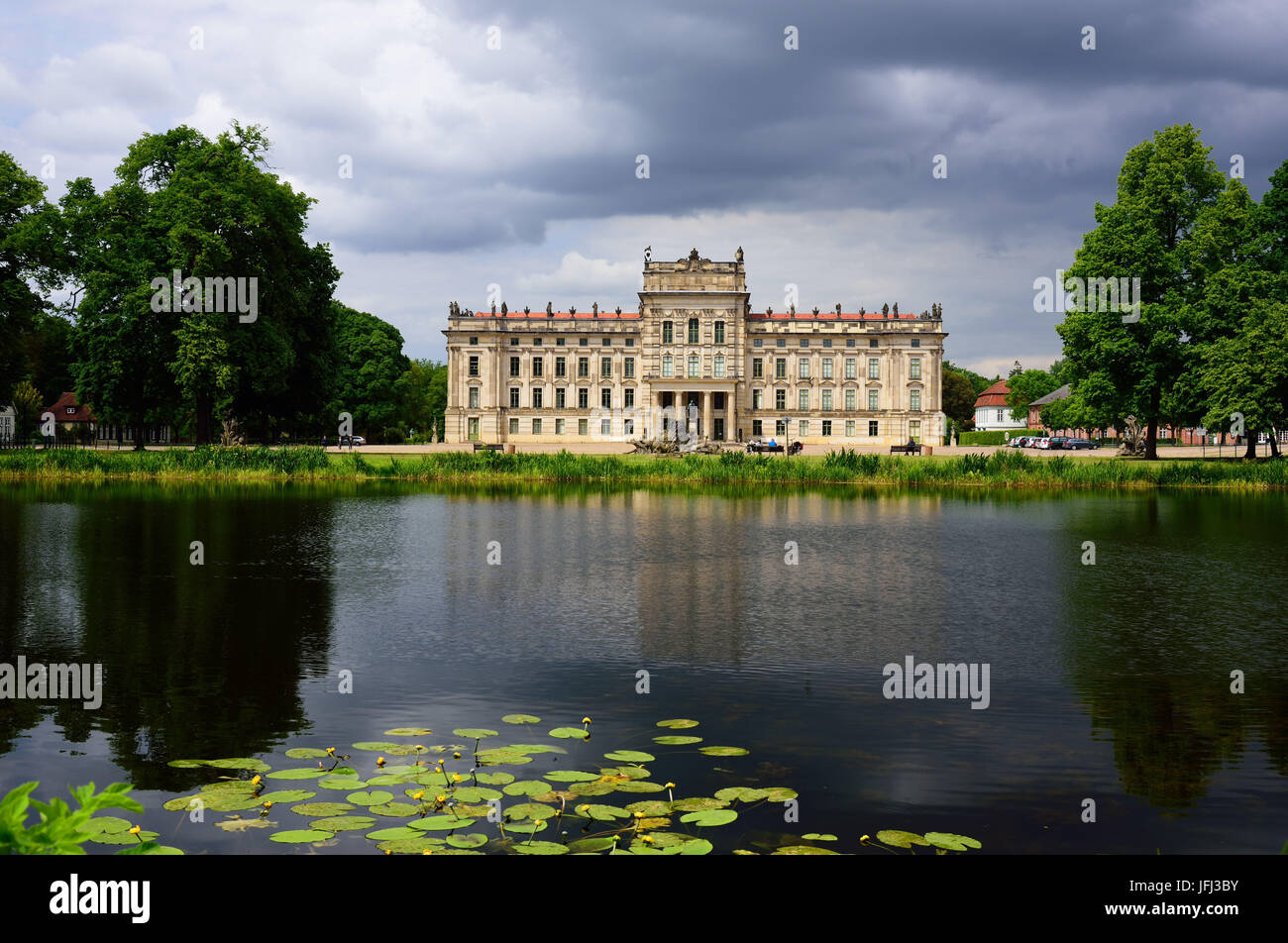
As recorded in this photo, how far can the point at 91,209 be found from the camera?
49.6 metres

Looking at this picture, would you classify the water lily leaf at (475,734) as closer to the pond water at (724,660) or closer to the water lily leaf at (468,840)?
the pond water at (724,660)

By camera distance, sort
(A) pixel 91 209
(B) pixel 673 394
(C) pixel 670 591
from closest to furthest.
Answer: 1. (C) pixel 670 591
2. (A) pixel 91 209
3. (B) pixel 673 394

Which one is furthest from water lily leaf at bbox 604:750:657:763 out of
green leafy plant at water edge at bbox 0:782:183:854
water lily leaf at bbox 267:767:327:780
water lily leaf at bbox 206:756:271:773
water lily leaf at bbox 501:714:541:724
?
green leafy plant at water edge at bbox 0:782:183:854

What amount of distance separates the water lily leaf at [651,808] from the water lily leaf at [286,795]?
2.61m

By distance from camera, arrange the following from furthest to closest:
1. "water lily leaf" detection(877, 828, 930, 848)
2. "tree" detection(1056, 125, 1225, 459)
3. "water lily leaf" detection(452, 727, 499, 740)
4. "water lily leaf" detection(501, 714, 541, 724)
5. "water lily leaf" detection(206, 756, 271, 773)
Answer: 1. "tree" detection(1056, 125, 1225, 459)
2. "water lily leaf" detection(501, 714, 541, 724)
3. "water lily leaf" detection(452, 727, 499, 740)
4. "water lily leaf" detection(206, 756, 271, 773)
5. "water lily leaf" detection(877, 828, 930, 848)

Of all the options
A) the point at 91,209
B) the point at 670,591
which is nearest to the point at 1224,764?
the point at 670,591

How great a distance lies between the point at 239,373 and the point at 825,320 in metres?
68.3

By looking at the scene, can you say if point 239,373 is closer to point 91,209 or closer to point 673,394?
point 91,209

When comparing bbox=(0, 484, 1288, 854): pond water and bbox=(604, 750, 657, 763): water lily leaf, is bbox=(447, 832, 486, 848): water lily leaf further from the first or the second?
bbox=(604, 750, 657, 763): water lily leaf

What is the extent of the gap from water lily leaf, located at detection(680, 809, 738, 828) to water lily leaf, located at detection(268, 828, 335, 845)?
2.60 metres

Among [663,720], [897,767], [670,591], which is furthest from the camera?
[670,591]

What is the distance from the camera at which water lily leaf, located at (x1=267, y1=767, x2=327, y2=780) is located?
823 cm

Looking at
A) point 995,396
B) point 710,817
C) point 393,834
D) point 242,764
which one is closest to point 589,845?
point 710,817
